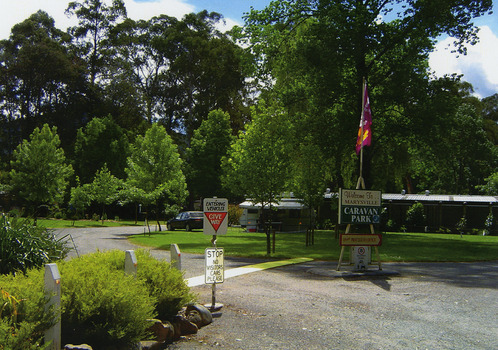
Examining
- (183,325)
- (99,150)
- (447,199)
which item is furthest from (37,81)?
(183,325)

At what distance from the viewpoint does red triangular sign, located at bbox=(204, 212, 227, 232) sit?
959 centimetres

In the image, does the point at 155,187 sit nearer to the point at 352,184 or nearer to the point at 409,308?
the point at 352,184

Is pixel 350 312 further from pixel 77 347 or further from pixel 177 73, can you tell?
pixel 177 73

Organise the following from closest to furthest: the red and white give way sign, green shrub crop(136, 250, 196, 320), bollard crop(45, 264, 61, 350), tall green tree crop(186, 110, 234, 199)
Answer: bollard crop(45, 264, 61, 350), green shrub crop(136, 250, 196, 320), the red and white give way sign, tall green tree crop(186, 110, 234, 199)

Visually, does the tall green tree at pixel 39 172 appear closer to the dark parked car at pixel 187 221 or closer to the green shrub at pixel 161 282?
the dark parked car at pixel 187 221

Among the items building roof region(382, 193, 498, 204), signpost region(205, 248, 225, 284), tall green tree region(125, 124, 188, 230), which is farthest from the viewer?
building roof region(382, 193, 498, 204)

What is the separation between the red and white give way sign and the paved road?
1.41 metres

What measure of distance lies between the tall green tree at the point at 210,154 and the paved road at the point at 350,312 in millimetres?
40706

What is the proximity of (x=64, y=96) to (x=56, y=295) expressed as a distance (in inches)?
2472

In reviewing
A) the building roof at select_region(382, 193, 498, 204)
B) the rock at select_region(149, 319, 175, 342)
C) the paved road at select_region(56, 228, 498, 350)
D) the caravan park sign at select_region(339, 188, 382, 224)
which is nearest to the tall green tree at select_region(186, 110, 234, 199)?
the building roof at select_region(382, 193, 498, 204)

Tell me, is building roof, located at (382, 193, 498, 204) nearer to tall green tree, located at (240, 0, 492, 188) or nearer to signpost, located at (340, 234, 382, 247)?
tall green tree, located at (240, 0, 492, 188)

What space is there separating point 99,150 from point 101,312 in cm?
5508

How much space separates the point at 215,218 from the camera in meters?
9.62

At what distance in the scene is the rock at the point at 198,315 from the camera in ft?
26.3
